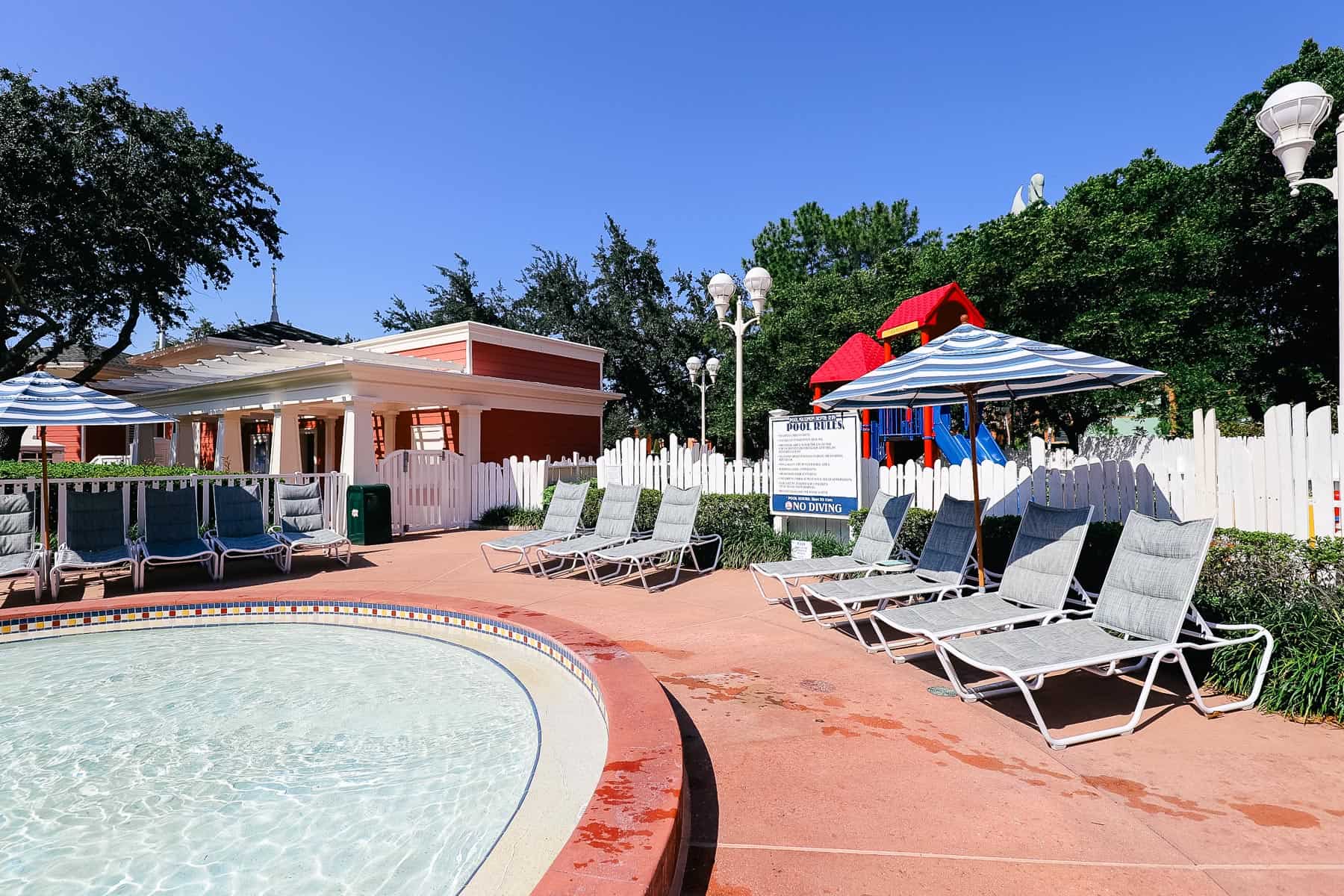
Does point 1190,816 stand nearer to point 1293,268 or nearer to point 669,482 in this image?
point 669,482

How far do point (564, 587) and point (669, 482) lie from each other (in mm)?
3454

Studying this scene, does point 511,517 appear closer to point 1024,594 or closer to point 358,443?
point 358,443

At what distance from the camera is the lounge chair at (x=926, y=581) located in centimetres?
554

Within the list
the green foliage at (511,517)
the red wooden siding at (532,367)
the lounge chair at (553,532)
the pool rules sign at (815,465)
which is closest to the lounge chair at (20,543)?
the lounge chair at (553,532)

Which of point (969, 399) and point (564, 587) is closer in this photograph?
point (969, 399)

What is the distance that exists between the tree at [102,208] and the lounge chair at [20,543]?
48.8 feet

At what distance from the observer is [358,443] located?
13.3 m

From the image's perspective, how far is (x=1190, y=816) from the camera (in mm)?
2760

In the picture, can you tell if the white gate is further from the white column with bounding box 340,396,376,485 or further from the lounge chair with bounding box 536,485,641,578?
the lounge chair with bounding box 536,485,641,578

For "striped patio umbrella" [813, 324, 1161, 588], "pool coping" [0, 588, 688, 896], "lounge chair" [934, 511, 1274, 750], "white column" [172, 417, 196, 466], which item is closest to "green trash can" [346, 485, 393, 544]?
"pool coping" [0, 588, 688, 896]

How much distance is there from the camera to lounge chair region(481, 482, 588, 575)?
8.80m

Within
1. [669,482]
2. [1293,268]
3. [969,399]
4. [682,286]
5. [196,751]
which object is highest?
[682,286]

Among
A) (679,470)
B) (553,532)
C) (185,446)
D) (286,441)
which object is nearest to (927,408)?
(679,470)

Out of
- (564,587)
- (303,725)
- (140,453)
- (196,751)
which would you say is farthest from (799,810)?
(140,453)
